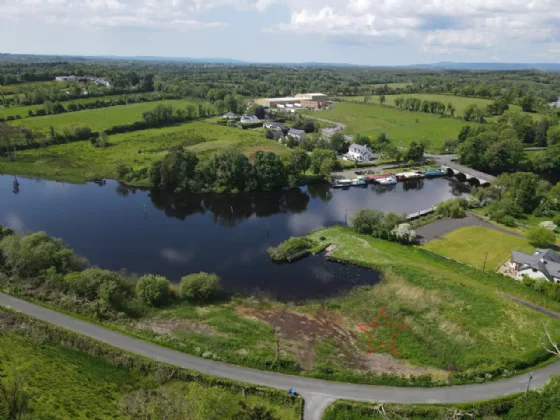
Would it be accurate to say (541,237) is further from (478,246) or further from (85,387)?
(85,387)

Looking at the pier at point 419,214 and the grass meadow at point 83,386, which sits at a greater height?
the pier at point 419,214

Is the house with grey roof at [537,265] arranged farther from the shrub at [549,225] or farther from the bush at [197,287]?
the bush at [197,287]

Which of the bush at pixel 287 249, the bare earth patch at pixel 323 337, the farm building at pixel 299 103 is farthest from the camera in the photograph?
the farm building at pixel 299 103

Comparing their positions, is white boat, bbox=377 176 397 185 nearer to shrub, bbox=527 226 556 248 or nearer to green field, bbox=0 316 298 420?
shrub, bbox=527 226 556 248

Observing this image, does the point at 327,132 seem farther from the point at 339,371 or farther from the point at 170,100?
the point at 339,371

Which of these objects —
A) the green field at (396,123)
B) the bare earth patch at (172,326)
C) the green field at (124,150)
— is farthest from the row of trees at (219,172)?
the green field at (396,123)

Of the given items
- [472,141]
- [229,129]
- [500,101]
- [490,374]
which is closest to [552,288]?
[490,374]
